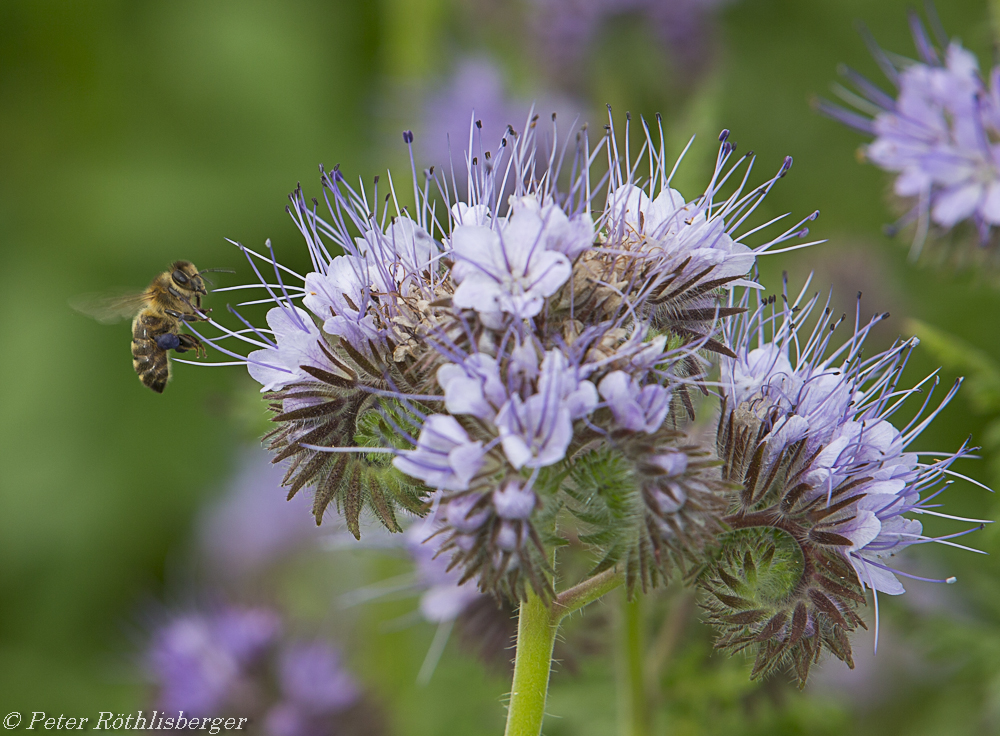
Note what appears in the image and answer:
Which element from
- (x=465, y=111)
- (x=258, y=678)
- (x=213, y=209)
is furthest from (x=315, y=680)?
(x=465, y=111)

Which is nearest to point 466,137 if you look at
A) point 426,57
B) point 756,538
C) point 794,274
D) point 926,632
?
point 426,57

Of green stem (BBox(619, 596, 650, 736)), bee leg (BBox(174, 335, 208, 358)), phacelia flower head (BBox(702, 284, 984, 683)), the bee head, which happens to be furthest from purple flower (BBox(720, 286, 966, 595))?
the bee head

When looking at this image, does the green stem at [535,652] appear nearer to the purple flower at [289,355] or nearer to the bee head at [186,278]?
the purple flower at [289,355]

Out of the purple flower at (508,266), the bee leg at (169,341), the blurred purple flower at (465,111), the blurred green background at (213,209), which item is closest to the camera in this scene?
the purple flower at (508,266)

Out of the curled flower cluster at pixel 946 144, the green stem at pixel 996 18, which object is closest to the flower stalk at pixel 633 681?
the curled flower cluster at pixel 946 144

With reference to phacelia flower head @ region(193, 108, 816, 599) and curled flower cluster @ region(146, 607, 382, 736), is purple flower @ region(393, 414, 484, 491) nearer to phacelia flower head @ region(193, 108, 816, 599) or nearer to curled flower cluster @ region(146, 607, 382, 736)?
phacelia flower head @ region(193, 108, 816, 599)

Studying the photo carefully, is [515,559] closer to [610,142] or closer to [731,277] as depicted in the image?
[731,277]

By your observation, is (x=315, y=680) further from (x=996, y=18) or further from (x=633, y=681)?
(x=996, y=18)
